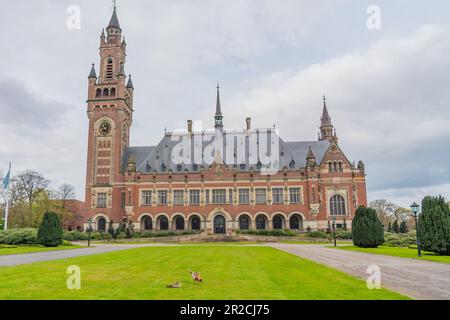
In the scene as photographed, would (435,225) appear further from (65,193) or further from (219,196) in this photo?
(65,193)

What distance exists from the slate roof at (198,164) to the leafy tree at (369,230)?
28.1 m

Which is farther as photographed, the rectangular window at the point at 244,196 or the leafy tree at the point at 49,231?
the rectangular window at the point at 244,196

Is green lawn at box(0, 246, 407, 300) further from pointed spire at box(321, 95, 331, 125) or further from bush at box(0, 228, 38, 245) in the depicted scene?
pointed spire at box(321, 95, 331, 125)

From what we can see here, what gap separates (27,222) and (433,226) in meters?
63.2

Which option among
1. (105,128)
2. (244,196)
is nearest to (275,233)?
(244,196)

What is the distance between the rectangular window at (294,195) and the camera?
5888 centimetres

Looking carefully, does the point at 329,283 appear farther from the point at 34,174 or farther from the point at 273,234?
the point at 34,174

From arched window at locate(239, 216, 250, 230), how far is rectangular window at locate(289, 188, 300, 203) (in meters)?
8.27

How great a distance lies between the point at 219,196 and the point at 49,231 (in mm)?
30460

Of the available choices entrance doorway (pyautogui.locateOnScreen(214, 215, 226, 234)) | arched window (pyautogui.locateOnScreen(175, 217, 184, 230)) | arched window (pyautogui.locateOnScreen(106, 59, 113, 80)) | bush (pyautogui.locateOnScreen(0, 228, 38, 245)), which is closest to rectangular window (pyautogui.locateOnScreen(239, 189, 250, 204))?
entrance doorway (pyautogui.locateOnScreen(214, 215, 226, 234))

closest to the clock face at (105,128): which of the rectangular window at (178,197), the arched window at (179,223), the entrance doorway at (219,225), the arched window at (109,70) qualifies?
the arched window at (109,70)

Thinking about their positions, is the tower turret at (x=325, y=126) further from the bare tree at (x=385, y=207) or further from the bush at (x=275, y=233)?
the bare tree at (x=385, y=207)

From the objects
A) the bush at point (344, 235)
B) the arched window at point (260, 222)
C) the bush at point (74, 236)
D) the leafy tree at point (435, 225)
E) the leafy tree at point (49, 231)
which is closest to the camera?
the leafy tree at point (435, 225)
